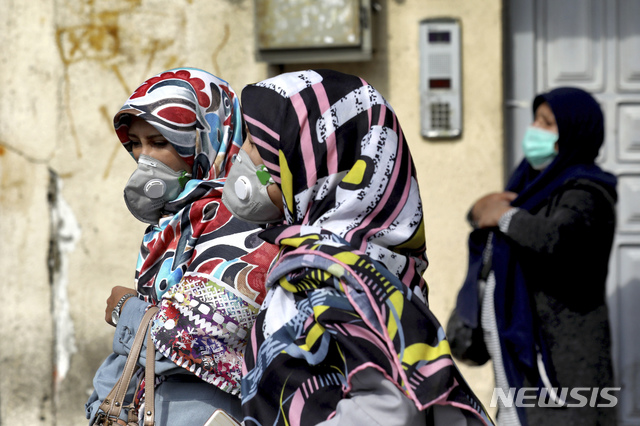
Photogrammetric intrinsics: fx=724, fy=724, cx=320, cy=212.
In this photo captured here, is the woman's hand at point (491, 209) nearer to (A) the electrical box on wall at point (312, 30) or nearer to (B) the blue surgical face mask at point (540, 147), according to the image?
(B) the blue surgical face mask at point (540, 147)

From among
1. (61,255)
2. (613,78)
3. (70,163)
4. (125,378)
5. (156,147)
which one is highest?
(613,78)

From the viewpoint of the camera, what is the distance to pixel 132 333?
1776mm

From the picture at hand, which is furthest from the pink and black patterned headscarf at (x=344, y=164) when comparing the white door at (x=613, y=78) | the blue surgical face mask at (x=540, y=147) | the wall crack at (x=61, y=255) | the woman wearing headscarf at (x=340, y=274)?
the wall crack at (x=61, y=255)

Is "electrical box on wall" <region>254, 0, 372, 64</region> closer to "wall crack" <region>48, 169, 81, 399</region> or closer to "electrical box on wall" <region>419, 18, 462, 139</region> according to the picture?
"electrical box on wall" <region>419, 18, 462, 139</region>

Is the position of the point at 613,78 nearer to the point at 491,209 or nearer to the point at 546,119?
the point at 546,119

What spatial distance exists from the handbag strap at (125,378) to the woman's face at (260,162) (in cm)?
43

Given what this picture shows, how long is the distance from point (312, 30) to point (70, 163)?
160 centimetres

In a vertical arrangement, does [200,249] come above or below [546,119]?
below

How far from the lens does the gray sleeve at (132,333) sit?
5.62ft

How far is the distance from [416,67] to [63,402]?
276 centimetres

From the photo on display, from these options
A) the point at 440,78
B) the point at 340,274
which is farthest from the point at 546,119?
the point at 340,274

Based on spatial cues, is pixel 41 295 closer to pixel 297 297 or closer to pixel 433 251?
pixel 433 251

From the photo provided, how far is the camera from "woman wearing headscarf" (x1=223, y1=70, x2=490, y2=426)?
4.33 ft

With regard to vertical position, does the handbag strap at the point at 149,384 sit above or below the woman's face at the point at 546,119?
below
